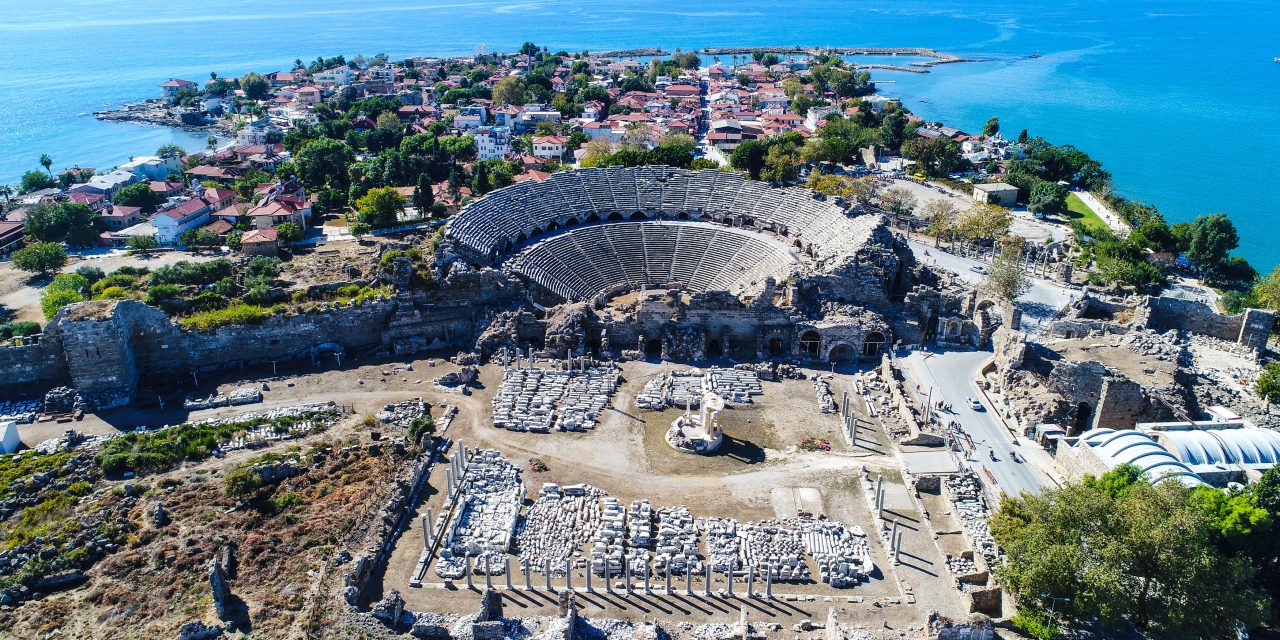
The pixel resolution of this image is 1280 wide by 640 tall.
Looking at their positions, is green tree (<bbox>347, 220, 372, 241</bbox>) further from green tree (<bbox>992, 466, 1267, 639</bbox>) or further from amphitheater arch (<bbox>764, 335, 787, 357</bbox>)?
green tree (<bbox>992, 466, 1267, 639</bbox>)

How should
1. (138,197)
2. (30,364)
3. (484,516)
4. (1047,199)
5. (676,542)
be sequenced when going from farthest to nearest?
(1047,199) < (138,197) < (30,364) < (484,516) < (676,542)

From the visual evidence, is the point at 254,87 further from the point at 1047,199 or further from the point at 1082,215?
the point at 1082,215

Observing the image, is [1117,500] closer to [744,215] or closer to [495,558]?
[495,558]

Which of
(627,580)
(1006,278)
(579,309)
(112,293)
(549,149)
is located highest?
(549,149)

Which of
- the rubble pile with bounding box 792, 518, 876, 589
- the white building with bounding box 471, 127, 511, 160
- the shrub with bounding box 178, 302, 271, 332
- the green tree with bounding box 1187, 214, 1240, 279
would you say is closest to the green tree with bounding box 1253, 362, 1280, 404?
the green tree with bounding box 1187, 214, 1240, 279

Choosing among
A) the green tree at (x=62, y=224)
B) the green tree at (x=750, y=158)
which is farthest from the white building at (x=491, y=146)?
the green tree at (x=62, y=224)

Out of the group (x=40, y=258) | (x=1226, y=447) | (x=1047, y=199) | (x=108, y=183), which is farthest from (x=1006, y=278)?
(x=108, y=183)
